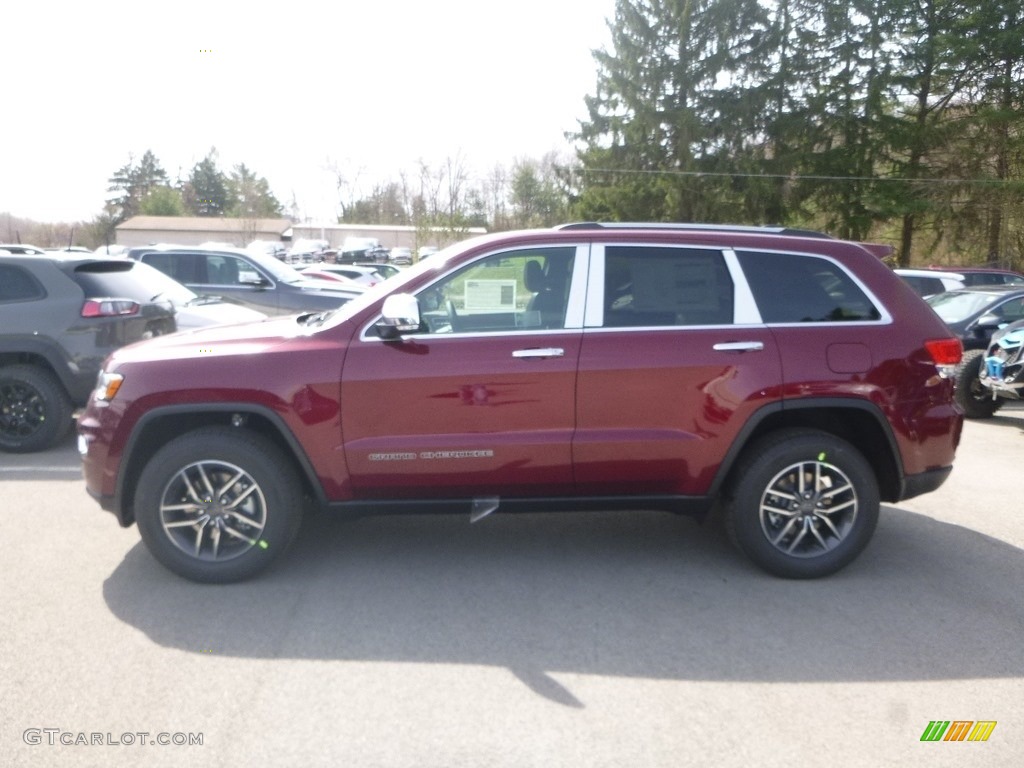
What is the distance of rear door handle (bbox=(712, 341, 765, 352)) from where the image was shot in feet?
17.7

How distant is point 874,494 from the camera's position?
18.1 feet

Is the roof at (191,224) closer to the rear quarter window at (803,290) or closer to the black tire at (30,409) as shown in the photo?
the black tire at (30,409)

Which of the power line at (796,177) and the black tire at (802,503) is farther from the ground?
the power line at (796,177)

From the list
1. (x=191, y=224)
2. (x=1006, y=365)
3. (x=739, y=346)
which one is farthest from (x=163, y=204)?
(x=739, y=346)

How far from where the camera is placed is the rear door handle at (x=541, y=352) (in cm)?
533

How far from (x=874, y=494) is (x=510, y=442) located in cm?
201

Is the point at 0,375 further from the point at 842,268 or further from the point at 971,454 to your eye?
Result: the point at 971,454

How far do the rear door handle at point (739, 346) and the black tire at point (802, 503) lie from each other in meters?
0.51

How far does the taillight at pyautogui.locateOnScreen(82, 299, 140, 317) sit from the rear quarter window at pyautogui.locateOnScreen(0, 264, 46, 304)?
416 mm

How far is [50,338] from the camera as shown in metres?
8.71

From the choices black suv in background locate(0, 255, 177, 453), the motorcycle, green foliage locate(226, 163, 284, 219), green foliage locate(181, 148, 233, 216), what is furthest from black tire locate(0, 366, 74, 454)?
green foliage locate(181, 148, 233, 216)

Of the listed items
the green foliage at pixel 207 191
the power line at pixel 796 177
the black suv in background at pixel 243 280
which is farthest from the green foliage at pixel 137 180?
the black suv in background at pixel 243 280

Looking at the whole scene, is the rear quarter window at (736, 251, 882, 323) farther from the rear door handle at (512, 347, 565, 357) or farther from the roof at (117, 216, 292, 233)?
the roof at (117, 216, 292, 233)

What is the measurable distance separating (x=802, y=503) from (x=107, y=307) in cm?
630
